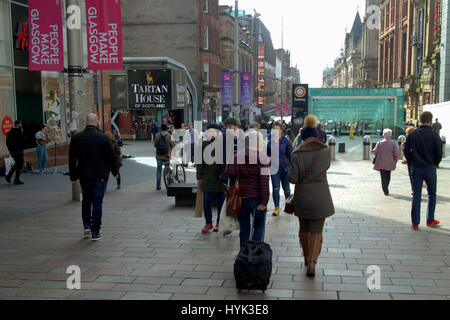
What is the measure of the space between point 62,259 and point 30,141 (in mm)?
11266

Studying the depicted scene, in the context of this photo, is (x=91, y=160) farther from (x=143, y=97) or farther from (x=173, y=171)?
(x=143, y=97)

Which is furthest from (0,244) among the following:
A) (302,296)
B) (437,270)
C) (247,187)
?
(437,270)

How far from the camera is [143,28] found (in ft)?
149

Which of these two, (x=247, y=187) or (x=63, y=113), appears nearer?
(x=247, y=187)

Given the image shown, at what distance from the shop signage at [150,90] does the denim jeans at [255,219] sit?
2659 cm

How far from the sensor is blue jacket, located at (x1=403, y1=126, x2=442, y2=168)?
7.67 metres

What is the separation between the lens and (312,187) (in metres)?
5.66

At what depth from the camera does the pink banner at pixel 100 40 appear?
12.4 metres

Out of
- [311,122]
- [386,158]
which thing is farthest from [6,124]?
[311,122]

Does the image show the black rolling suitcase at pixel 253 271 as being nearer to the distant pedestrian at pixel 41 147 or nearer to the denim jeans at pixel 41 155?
the distant pedestrian at pixel 41 147

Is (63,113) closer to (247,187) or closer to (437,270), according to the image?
(247,187)

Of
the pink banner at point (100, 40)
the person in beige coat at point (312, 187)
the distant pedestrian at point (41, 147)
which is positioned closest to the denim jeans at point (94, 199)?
the person in beige coat at point (312, 187)

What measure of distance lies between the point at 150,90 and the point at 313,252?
2838 centimetres

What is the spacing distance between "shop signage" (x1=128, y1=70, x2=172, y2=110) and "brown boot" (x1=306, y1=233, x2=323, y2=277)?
27.2m
